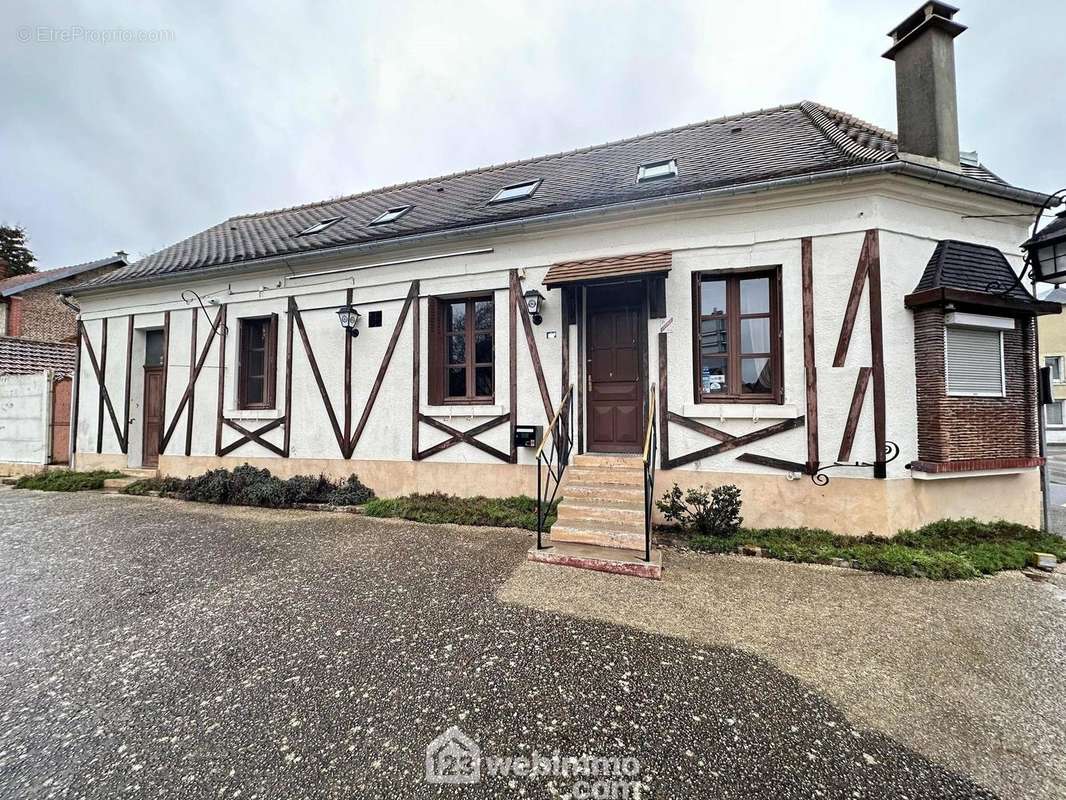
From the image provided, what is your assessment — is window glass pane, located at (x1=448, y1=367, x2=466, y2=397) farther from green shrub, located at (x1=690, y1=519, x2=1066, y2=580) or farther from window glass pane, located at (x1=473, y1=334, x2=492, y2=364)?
green shrub, located at (x1=690, y1=519, x2=1066, y2=580)

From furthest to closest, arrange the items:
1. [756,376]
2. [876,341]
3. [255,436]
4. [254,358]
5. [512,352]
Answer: [254,358]
[255,436]
[512,352]
[756,376]
[876,341]

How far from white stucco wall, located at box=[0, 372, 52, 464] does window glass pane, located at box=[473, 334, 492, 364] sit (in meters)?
9.44

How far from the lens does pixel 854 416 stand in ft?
15.3

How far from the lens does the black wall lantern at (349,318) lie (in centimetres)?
655

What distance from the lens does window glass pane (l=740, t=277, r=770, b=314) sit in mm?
5129

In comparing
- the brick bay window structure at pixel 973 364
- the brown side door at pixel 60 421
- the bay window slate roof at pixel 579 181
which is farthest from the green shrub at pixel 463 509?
the brown side door at pixel 60 421

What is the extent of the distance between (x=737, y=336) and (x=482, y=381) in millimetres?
3425

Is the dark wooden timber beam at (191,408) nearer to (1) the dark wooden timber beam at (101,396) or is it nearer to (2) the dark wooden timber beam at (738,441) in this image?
(1) the dark wooden timber beam at (101,396)

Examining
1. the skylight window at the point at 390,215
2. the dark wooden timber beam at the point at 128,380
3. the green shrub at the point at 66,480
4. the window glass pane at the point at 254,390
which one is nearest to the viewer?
the window glass pane at the point at 254,390

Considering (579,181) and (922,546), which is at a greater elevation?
(579,181)

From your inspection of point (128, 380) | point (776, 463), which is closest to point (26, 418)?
point (128, 380)

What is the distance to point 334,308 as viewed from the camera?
6.93 m

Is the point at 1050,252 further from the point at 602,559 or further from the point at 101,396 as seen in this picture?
the point at 101,396

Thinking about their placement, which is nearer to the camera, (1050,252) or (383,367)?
(1050,252)
